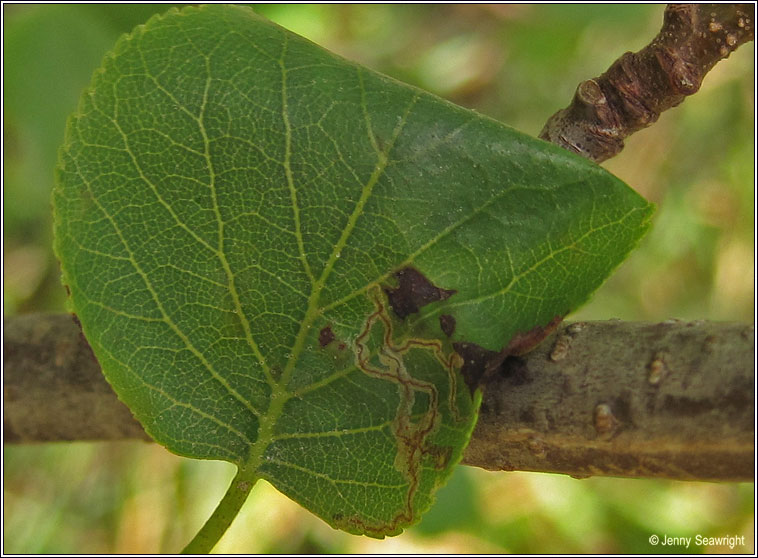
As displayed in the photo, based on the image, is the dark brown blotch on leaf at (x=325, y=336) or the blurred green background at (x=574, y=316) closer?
the dark brown blotch on leaf at (x=325, y=336)

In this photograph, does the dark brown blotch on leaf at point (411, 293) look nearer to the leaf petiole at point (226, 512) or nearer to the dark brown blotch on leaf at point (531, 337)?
the dark brown blotch on leaf at point (531, 337)

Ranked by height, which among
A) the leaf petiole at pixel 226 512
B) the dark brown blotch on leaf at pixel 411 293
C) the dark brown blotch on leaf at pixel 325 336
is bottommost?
the leaf petiole at pixel 226 512

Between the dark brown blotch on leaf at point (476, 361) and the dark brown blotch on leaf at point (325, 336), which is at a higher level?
the dark brown blotch on leaf at point (476, 361)

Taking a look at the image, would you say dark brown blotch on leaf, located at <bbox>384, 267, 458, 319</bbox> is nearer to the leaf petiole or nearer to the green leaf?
the green leaf

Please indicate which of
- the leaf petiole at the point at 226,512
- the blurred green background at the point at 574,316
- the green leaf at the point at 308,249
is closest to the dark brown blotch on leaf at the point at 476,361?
the green leaf at the point at 308,249

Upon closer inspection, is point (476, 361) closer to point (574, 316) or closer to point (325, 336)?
point (325, 336)

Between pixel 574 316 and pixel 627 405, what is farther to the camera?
pixel 574 316

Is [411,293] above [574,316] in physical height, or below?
below

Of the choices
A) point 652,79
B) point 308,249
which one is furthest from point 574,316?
point 308,249

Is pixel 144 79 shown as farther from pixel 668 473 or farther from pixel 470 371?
pixel 668 473
